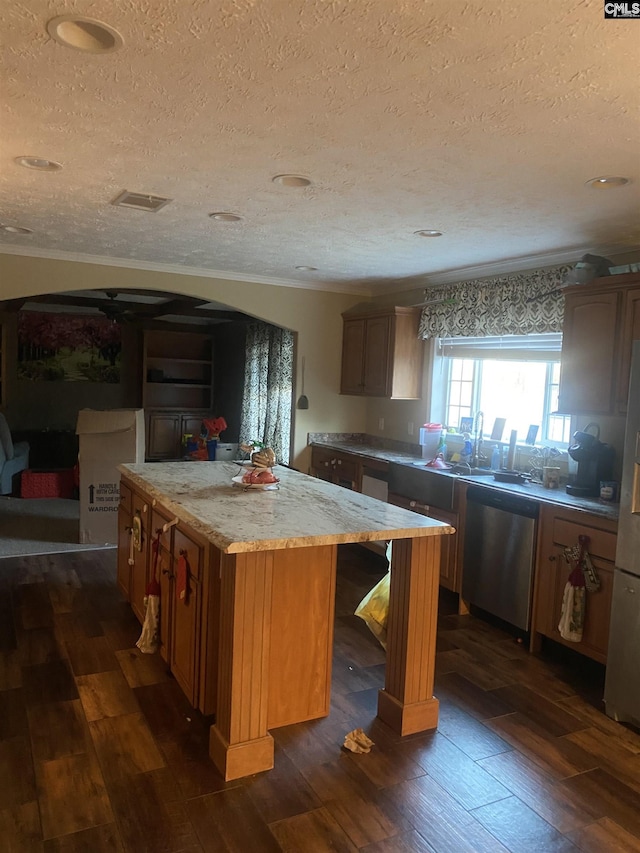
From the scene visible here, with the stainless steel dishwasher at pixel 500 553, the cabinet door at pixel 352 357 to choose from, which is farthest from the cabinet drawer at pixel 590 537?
the cabinet door at pixel 352 357

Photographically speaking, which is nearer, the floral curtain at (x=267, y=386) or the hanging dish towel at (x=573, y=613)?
the hanging dish towel at (x=573, y=613)

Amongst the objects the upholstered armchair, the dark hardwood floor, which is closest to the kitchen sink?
the dark hardwood floor

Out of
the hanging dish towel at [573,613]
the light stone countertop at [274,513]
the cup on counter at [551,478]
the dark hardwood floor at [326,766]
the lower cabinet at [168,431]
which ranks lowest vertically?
the dark hardwood floor at [326,766]

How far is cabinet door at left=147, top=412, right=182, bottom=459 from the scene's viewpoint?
8.87 meters

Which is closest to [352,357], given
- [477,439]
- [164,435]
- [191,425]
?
[477,439]

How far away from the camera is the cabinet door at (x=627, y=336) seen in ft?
10.6

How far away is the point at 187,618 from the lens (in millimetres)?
2723

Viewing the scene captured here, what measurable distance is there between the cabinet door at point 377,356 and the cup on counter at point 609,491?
2.13 m

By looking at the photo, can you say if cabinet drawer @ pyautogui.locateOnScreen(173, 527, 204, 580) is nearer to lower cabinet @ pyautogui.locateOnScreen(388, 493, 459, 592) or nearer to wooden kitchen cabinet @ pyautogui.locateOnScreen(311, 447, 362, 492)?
lower cabinet @ pyautogui.locateOnScreen(388, 493, 459, 592)

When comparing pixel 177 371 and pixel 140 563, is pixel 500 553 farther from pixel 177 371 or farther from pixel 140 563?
pixel 177 371

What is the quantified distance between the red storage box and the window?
446 centimetres

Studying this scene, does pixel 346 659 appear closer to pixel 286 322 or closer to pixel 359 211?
pixel 359 211

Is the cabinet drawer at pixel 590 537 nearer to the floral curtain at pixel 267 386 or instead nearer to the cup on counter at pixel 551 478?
the cup on counter at pixel 551 478

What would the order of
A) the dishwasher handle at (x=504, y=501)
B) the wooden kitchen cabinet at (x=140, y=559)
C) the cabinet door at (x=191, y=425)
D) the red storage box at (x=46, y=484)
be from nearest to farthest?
1. the wooden kitchen cabinet at (x=140, y=559)
2. the dishwasher handle at (x=504, y=501)
3. the red storage box at (x=46, y=484)
4. the cabinet door at (x=191, y=425)
